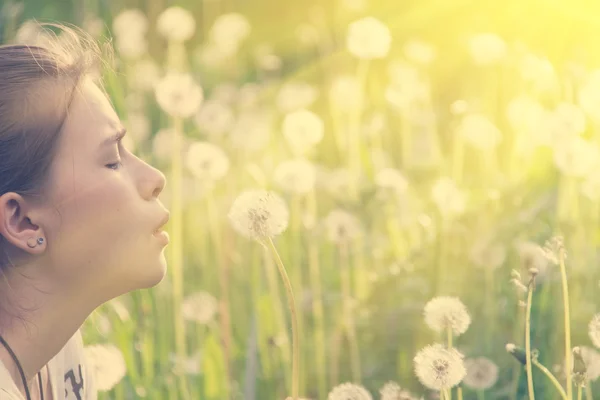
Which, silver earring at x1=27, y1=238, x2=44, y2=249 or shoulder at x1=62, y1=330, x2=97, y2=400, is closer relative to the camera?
silver earring at x1=27, y1=238, x2=44, y2=249

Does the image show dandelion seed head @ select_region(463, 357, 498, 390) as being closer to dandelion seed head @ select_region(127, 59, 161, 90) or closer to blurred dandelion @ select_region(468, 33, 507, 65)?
blurred dandelion @ select_region(468, 33, 507, 65)

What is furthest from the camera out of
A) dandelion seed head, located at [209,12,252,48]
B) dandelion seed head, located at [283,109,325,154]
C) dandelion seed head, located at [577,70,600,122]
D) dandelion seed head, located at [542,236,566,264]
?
dandelion seed head, located at [209,12,252,48]

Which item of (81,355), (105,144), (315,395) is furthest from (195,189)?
(105,144)

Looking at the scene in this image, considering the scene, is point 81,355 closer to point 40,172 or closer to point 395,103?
point 40,172

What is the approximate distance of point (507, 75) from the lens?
2154 mm

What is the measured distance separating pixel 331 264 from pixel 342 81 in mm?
558

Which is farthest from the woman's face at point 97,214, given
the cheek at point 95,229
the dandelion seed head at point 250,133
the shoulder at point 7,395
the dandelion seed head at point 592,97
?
the dandelion seed head at point 592,97

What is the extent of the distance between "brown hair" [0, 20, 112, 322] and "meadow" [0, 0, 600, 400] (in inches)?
4.9

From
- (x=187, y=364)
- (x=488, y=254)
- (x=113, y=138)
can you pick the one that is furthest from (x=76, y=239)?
(x=488, y=254)

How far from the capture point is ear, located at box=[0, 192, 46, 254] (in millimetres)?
1034

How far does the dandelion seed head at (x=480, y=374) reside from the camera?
4.73 ft

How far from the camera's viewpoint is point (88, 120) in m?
1.10

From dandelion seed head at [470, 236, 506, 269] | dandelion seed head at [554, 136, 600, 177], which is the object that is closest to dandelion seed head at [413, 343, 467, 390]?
dandelion seed head at [470, 236, 506, 269]

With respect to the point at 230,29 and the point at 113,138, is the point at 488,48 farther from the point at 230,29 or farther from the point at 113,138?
the point at 113,138
